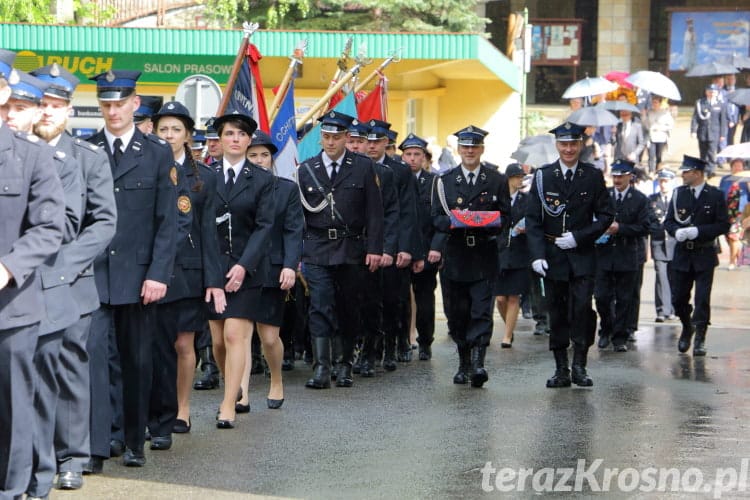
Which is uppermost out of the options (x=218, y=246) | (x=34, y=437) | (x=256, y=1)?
(x=256, y=1)

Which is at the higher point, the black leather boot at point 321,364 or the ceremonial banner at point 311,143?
the ceremonial banner at point 311,143

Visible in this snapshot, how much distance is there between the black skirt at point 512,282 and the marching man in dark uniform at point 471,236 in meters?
3.10

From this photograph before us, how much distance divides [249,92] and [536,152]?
8.94m

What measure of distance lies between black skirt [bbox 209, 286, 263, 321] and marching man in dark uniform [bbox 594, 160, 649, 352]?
592 centimetres

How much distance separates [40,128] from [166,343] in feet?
5.89

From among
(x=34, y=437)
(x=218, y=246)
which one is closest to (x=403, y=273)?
(x=218, y=246)

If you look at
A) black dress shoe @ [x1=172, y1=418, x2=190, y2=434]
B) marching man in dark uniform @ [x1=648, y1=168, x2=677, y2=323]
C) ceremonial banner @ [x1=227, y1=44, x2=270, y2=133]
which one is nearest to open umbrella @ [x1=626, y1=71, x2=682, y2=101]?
marching man in dark uniform @ [x1=648, y1=168, x2=677, y2=323]

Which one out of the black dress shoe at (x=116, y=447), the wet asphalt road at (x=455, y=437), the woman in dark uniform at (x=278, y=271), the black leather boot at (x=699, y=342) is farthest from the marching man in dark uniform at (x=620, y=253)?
the black dress shoe at (x=116, y=447)

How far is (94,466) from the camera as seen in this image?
313 inches

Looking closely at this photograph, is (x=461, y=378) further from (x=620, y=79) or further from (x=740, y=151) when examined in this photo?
(x=620, y=79)

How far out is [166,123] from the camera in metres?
9.22

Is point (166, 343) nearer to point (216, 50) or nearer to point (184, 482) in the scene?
point (184, 482)

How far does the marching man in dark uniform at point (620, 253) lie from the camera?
14812 mm
